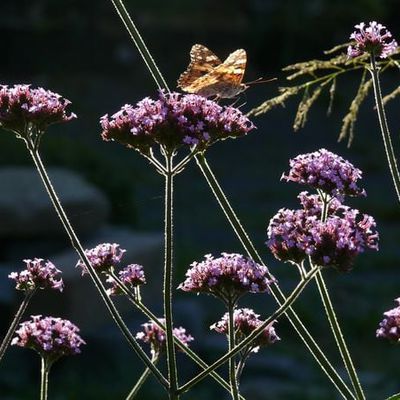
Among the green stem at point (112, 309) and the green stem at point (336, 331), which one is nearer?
the green stem at point (112, 309)

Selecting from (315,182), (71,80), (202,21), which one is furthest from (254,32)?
(315,182)

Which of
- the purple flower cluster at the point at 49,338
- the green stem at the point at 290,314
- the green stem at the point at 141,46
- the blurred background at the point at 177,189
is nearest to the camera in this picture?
the green stem at the point at 290,314

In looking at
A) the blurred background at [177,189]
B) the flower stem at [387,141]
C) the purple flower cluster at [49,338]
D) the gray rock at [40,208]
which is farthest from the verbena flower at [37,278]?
the gray rock at [40,208]

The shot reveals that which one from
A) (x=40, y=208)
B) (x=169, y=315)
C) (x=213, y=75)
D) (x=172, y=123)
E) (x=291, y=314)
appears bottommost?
(x=169, y=315)

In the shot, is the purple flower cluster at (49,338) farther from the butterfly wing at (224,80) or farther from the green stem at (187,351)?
the butterfly wing at (224,80)

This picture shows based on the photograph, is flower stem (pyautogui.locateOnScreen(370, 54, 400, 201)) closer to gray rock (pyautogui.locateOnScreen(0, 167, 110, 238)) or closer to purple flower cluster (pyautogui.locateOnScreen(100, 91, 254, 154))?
purple flower cluster (pyautogui.locateOnScreen(100, 91, 254, 154))

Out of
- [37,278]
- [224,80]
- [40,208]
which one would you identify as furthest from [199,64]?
[40,208]

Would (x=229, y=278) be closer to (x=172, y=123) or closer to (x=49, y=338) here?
(x=172, y=123)

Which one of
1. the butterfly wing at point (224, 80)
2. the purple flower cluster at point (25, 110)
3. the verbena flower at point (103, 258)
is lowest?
the verbena flower at point (103, 258)
